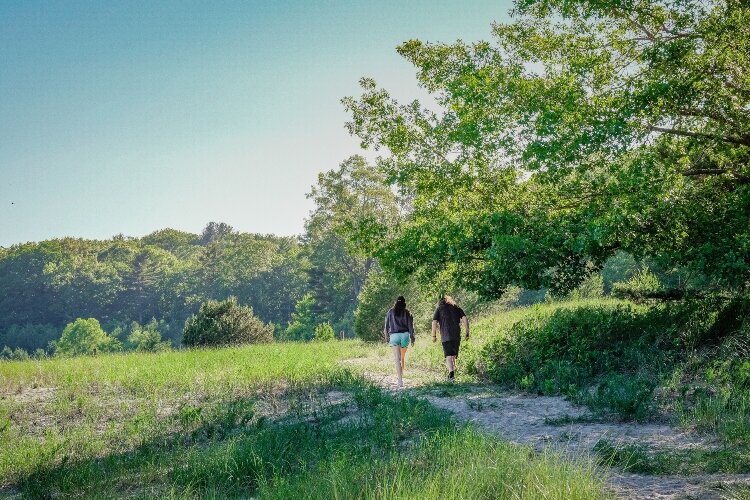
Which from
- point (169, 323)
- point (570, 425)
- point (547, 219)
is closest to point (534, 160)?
point (547, 219)

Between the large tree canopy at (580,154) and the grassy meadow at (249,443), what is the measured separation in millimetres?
3810

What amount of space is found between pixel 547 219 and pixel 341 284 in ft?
152

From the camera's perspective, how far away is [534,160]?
12172 mm

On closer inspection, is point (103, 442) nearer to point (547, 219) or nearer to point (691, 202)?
point (547, 219)

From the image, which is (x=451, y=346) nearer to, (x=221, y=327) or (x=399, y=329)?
(x=399, y=329)

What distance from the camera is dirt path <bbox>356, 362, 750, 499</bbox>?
5.21m

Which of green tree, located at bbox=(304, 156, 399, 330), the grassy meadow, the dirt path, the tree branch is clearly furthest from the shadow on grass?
green tree, located at bbox=(304, 156, 399, 330)

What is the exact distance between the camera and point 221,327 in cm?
3039

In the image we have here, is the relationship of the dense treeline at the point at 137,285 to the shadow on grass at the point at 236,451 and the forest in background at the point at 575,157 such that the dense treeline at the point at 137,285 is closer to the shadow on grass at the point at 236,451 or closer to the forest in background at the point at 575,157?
the forest in background at the point at 575,157

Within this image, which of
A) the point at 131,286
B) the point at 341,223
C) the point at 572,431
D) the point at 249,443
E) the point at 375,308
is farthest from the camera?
the point at 131,286

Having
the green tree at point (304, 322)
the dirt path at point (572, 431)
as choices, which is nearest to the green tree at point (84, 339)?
the green tree at point (304, 322)

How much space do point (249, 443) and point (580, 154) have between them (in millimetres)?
8204

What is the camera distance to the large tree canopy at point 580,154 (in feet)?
37.4

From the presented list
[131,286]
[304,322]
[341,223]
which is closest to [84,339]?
[131,286]
